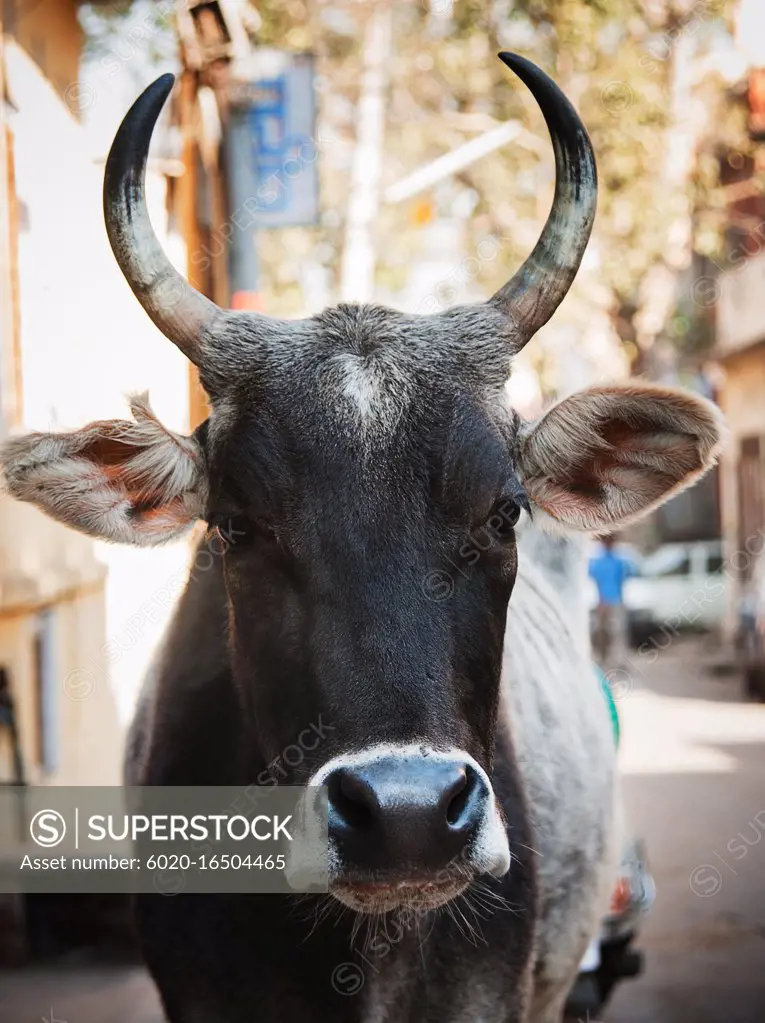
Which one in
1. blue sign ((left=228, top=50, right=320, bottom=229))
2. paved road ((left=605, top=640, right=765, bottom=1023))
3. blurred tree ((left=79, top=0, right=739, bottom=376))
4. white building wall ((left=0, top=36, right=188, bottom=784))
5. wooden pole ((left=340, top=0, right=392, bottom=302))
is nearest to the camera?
white building wall ((left=0, top=36, right=188, bottom=784))

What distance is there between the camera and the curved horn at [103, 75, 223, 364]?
290cm

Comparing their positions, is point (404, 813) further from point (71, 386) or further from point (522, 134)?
point (522, 134)

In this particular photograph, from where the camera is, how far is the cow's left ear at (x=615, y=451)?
120 inches

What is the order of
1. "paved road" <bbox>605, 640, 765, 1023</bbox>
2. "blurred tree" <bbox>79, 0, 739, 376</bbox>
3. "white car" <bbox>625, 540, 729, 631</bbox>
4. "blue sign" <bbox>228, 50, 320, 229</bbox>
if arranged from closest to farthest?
"paved road" <bbox>605, 640, 765, 1023</bbox>, "blurred tree" <bbox>79, 0, 739, 376</bbox>, "blue sign" <bbox>228, 50, 320, 229</bbox>, "white car" <bbox>625, 540, 729, 631</bbox>

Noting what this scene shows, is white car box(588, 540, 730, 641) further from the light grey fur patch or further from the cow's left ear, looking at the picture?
the cow's left ear

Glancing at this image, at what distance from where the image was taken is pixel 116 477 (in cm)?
312

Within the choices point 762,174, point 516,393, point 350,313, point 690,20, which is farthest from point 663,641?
point 350,313

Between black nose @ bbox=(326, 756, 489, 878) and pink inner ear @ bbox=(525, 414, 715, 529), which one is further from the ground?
pink inner ear @ bbox=(525, 414, 715, 529)

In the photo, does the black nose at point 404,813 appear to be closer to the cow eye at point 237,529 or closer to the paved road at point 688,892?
the cow eye at point 237,529

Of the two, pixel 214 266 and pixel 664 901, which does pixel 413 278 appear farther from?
pixel 664 901

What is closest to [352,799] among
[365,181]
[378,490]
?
[378,490]

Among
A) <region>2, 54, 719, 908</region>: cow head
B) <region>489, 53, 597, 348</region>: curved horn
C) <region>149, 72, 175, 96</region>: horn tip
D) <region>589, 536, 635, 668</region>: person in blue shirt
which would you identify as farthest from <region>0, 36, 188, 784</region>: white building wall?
<region>589, 536, 635, 668</region>: person in blue shirt

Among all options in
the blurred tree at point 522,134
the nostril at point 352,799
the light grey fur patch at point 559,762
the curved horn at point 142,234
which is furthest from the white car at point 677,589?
the nostril at point 352,799

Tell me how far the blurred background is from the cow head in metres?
0.50
